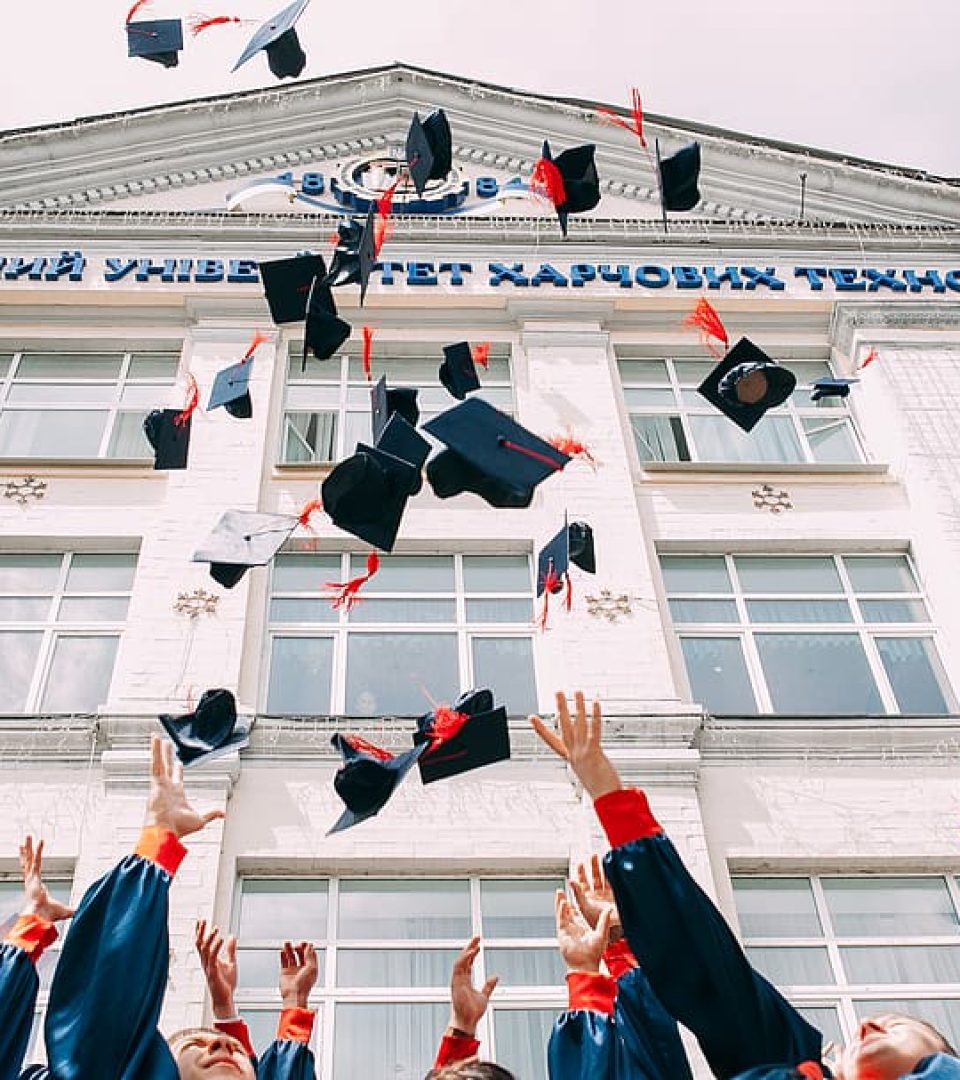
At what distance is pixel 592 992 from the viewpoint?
4.49m

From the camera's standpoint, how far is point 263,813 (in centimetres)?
852

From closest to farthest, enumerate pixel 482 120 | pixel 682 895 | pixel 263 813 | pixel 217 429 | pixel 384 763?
pixel 682 895 → pixel 384 763 → pixel 263 813 → pixel 217 429 → pixel 482 120

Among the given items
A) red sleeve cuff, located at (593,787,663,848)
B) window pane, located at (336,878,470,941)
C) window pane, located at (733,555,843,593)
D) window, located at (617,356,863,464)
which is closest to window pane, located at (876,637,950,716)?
window pane, located at (733,555,843,593)

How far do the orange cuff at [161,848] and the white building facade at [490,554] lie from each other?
11.0ft

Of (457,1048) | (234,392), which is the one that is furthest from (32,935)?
(234,392)

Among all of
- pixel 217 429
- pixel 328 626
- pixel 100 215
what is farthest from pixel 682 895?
pixel 100 215

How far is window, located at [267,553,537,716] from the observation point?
9.62m

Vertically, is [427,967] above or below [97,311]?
Result: below

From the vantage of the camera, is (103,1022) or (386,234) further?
(386,234)

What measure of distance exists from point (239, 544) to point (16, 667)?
97.5 inches

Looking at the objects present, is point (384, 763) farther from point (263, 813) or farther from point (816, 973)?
point (816, 973)

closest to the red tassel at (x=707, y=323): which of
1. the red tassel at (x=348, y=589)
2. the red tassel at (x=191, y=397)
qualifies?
the red tassel at (x=348, y=589)

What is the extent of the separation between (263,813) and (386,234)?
766 centimetres

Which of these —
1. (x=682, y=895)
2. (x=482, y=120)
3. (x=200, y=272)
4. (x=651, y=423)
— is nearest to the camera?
(x=682, y=895)
